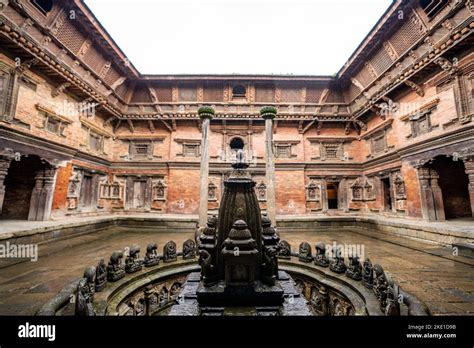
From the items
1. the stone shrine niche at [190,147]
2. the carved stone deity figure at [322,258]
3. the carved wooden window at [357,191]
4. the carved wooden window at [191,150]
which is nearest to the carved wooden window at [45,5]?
the stone shrine niche at [190,147]

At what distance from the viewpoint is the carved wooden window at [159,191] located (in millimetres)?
13888

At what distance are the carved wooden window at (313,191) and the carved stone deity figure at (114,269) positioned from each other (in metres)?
12.1

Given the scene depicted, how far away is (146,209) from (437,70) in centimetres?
1654

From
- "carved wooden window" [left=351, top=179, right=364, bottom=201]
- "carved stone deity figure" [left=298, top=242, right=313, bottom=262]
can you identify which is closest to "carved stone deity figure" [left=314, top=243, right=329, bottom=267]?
"carved stone deity figure" [left=298, top=242, right=313, bottom=262]

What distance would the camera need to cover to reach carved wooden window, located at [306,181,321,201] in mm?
14047

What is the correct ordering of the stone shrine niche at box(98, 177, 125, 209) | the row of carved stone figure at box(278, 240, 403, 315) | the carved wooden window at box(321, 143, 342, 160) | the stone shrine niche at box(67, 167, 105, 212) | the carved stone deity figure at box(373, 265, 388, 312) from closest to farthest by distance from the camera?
the row of carved stone figure at box(278, 240, 403, 315)
the carved stone deity figure at box(373, 265, 388, 312)
the stone shrine niche at box(67, 167, 105, 212)
the stone shrine niche at box(98, 177, 125, 209)
the carved wooden window at box(321, 143, 342, 160)

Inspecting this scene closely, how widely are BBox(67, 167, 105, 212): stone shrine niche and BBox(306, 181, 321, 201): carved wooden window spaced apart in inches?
528

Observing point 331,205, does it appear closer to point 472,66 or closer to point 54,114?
point 472,66

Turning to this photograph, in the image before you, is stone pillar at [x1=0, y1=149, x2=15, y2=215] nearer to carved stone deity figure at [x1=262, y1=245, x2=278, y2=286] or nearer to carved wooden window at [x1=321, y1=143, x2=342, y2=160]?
carved stone deity figure at [x1=262, y1=245, x2=278, y2=286]

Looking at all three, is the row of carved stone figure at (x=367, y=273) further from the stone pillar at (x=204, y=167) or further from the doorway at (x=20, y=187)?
the doorway at (x=20, y=187)

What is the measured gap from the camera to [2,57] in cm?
749

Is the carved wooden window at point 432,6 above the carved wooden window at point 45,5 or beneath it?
beneath

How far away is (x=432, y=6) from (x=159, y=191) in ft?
53.4

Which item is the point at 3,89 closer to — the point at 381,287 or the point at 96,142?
the point at 96,142
